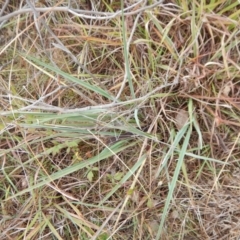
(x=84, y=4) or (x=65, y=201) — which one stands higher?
(x=84, y=4)

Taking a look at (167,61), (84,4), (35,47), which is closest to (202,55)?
(167,61)

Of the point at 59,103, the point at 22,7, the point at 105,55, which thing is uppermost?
the point at 22,7

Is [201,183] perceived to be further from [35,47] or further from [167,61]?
[35,47]

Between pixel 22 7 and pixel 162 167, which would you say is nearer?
pixel 162 167

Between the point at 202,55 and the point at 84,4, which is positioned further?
the point at 84,4

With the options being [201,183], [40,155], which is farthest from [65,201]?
[201,183]

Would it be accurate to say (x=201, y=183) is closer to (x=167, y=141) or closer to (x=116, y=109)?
(x=167, y=141)
